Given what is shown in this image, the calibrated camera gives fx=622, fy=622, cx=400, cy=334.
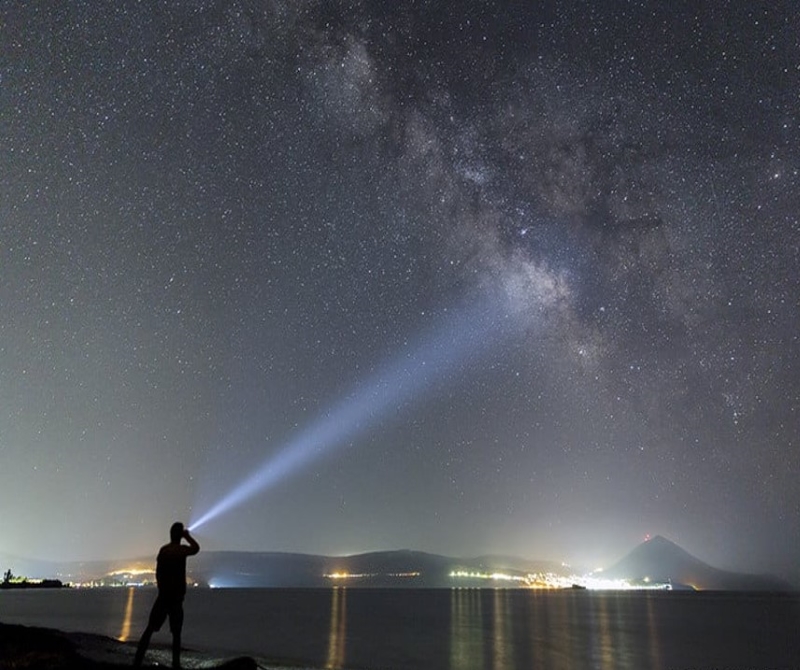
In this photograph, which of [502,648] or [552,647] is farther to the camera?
[552,647]

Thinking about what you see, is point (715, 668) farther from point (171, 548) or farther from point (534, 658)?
point (171, 548)

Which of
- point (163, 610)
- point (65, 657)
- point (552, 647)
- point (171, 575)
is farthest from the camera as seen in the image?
point (552, 647)

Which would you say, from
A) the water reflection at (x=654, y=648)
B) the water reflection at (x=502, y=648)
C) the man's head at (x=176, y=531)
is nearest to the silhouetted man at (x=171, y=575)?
the man's head at (x=176, y=531)

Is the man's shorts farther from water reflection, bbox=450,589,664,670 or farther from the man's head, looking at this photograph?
water reflection, bbox=450,589,664,670

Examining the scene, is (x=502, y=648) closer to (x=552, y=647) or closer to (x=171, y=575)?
(x=552, y=647)

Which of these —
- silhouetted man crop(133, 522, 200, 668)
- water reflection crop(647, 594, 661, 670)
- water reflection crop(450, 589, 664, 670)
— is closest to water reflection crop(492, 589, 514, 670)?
water reflection crop(450, 589, 664, 670)

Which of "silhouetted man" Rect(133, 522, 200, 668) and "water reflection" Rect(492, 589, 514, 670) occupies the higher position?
"silhouetted man" Rect(133, 522, 200, 668)

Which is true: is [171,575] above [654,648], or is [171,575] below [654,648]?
above

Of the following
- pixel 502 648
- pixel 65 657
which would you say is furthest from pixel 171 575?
pixel 502 648

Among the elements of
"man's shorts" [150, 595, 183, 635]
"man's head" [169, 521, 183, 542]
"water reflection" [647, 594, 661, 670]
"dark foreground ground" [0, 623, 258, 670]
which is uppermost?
"man's head" [169, 521, 183, 542]

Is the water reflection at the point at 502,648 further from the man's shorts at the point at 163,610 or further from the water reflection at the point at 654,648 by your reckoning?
the man's shorts at the point at 163,610

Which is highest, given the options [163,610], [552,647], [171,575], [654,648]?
[171,575]

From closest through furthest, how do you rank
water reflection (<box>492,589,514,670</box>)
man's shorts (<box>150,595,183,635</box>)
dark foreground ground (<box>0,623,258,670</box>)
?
1. man's shorts (<box>150,595,183,635</box>)
2. dark foreground ground (<box>0,623,258,670</box>)
3. water reflection (<box>492,589,514,670</box>)

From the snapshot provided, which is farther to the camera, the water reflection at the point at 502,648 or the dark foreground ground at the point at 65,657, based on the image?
the water reflection at the point at 502,648
